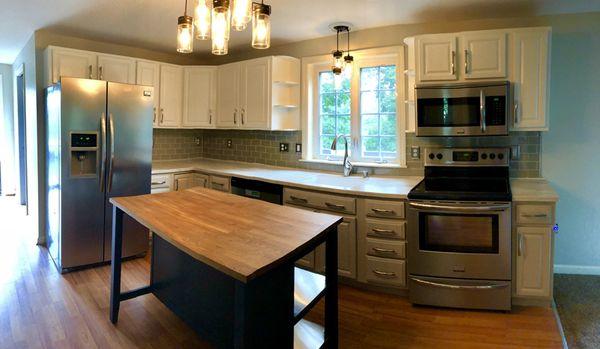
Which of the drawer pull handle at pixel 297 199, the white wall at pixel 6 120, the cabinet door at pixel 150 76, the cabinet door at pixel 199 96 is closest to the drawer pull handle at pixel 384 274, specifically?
the drawer pull handle at pixel 297 199

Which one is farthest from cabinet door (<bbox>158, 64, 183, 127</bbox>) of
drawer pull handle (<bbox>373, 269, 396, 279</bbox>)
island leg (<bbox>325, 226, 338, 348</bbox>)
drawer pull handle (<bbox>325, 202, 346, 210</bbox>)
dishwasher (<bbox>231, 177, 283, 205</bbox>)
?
island leg (<bbox>325, 226, 338, 348</bbox>)

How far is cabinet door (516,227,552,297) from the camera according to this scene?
2.66m

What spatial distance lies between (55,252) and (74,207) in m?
0.55

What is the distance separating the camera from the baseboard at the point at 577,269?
3275 mm

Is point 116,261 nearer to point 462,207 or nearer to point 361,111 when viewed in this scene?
point 462,207

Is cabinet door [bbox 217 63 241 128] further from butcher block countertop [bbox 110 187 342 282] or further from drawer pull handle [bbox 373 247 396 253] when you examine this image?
drawer pull handle [bbox 373 247 396 253]

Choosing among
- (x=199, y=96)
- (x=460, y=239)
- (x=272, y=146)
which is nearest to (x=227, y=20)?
(x=460, y=239)

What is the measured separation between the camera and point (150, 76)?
14.5ft

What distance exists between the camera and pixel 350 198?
9.92ft

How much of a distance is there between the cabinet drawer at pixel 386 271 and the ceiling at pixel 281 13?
1.97 metres

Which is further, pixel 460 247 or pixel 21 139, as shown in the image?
pixel 21 139

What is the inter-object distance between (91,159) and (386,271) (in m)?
2.73

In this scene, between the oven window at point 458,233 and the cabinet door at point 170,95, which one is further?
the cabinet door at point 170,95

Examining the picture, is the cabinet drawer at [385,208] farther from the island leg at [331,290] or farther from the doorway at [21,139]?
the doorway at [21,139]
